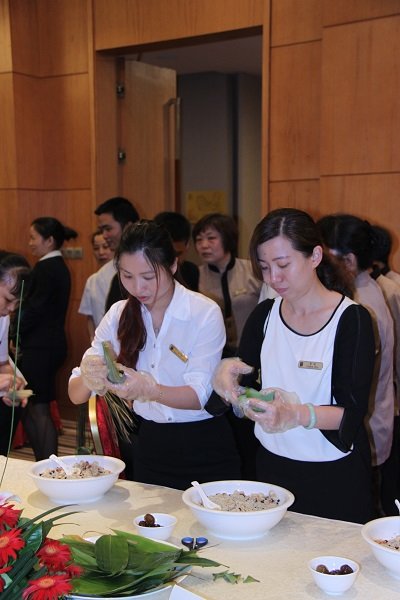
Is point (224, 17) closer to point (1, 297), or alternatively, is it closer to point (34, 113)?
point (34, 113)

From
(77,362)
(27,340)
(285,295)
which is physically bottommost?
(77,362)

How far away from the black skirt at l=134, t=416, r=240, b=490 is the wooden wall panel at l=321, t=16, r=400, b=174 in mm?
2191

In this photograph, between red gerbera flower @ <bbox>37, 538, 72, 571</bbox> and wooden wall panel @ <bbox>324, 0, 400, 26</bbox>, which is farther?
wooden wall panel @ <bbox>324, 0, 400, 26</bbox>

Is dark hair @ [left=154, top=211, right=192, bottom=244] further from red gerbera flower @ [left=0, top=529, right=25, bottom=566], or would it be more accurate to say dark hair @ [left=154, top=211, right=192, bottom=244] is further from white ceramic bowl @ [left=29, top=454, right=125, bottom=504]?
red gerbera flower @ [left=0, top=529, right=25, bottom=566]

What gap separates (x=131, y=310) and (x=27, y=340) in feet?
6.72

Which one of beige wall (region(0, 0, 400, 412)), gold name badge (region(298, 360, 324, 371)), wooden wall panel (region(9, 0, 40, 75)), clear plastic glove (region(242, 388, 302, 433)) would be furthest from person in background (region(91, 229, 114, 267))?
clear plastic glove (region(242, 388, 302, 433))

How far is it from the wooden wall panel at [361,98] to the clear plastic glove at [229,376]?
2313 millimetres

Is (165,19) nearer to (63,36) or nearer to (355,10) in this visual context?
(63,36)

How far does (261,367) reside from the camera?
2072 mm

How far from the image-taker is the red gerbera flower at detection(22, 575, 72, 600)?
101 cm

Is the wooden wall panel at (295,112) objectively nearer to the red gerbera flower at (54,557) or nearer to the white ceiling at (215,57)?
the white ceiling at (215,57)

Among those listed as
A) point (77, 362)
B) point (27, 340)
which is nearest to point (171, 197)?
point (77, 362)

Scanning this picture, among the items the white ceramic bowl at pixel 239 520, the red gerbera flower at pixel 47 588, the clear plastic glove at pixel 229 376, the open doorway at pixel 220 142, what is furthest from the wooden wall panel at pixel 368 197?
the open doorway at pixel 220 142

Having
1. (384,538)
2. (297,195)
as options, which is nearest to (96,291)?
(297,195)
